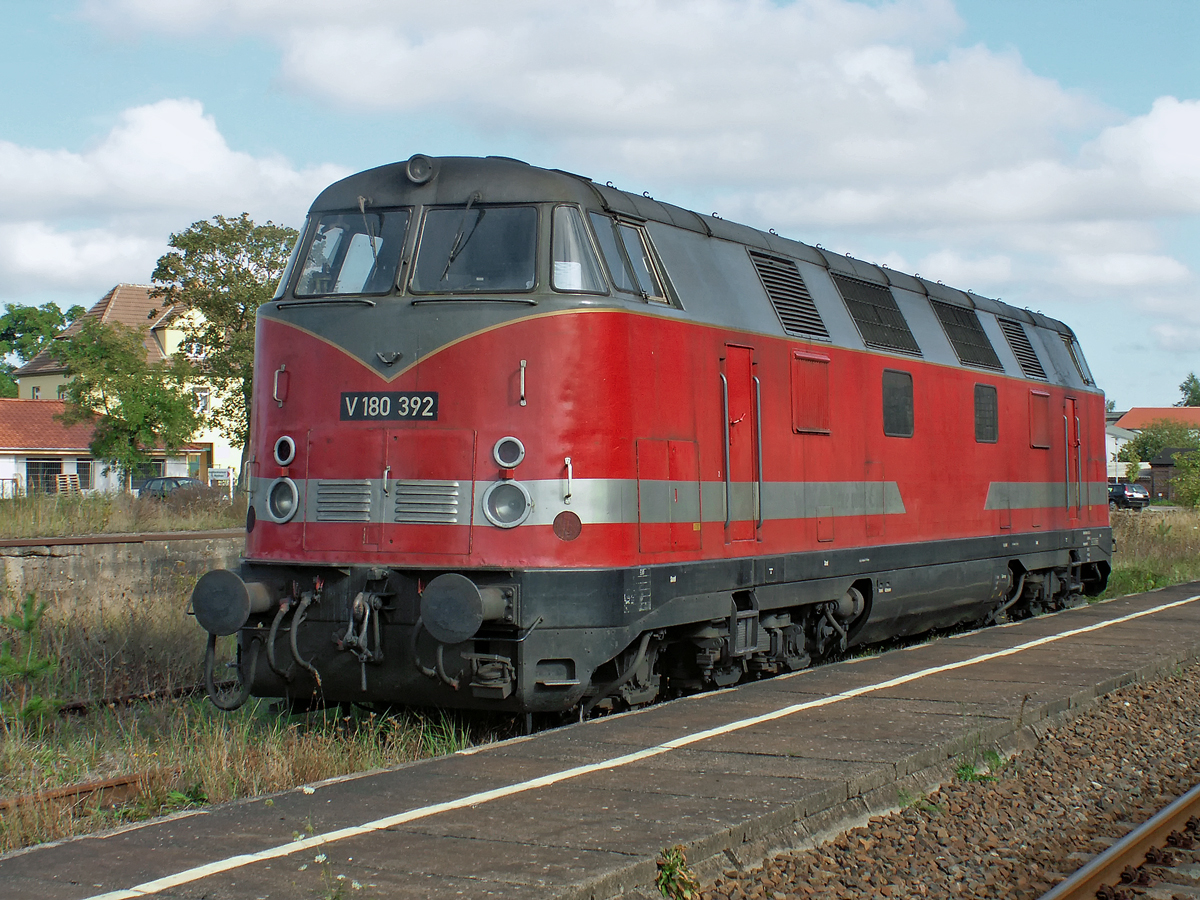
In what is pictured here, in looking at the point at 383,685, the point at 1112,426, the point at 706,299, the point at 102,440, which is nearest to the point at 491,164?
the point at 706,299

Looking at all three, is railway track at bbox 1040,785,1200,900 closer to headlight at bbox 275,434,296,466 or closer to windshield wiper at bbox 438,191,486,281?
windshield wiper at bbox 438,191,486,281

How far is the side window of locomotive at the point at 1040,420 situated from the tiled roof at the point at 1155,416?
128277 mm

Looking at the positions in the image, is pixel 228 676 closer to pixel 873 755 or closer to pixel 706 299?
pixel 706 299

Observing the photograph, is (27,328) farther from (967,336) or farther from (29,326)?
(967,336)

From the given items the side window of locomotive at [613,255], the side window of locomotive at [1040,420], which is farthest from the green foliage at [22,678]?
the side window of locomotive at [1040,420]

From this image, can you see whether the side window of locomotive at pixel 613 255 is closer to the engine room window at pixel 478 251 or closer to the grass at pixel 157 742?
the engine room window at pixel 478 251

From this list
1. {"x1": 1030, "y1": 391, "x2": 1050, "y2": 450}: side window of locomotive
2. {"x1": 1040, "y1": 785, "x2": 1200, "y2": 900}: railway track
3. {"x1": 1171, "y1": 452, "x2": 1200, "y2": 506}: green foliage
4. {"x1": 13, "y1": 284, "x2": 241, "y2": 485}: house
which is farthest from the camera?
{"x1": 13, "y1": 284, "x2": 241, "y2": 485}: house

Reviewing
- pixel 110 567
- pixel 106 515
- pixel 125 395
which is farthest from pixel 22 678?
pixel 125 395

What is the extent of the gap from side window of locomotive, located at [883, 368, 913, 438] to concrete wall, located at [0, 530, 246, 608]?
7983mm

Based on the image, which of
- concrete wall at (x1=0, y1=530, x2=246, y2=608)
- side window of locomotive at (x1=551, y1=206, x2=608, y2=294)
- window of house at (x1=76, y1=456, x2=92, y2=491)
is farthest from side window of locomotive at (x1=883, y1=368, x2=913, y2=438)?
window of house at (x1=76, y1=456, x2=92, y2=491)

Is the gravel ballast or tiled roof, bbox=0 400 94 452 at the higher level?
tiled roof, bbox=0 400 94 452

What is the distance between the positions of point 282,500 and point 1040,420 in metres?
9.99

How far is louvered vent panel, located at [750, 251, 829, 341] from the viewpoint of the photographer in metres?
9.83

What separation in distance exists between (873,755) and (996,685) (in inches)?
114
